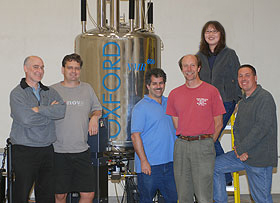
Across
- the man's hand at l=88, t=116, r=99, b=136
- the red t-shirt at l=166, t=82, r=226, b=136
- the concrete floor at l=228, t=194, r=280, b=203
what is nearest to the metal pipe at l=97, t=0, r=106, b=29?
the man's hand at l=88, t=116, r=99, b=136

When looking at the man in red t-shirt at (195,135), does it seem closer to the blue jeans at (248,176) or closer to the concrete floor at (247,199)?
the blue jeans at (248,176)

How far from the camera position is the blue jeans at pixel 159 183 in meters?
3.34

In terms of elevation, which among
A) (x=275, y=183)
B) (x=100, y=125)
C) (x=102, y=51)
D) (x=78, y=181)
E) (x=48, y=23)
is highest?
(x=48, y=23)

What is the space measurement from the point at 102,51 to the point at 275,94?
9.23ft

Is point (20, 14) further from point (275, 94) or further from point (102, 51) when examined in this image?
point (275, 94)

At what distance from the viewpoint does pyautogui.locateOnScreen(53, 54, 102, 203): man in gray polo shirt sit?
3.48m

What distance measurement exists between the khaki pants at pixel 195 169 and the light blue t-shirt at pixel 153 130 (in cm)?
15

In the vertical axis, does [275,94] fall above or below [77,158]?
above

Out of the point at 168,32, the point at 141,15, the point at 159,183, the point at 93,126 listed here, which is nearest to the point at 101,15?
the point at 141,15

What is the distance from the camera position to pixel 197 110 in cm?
323

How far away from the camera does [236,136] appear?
353cm

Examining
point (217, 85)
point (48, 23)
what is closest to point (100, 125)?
point (217, 85)

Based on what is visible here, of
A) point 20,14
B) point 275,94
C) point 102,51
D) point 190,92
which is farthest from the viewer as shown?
point 275,94

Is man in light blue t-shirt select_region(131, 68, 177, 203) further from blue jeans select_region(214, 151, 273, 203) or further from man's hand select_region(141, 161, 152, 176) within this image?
blue jeans select_region(214, 151, 273, 203)
